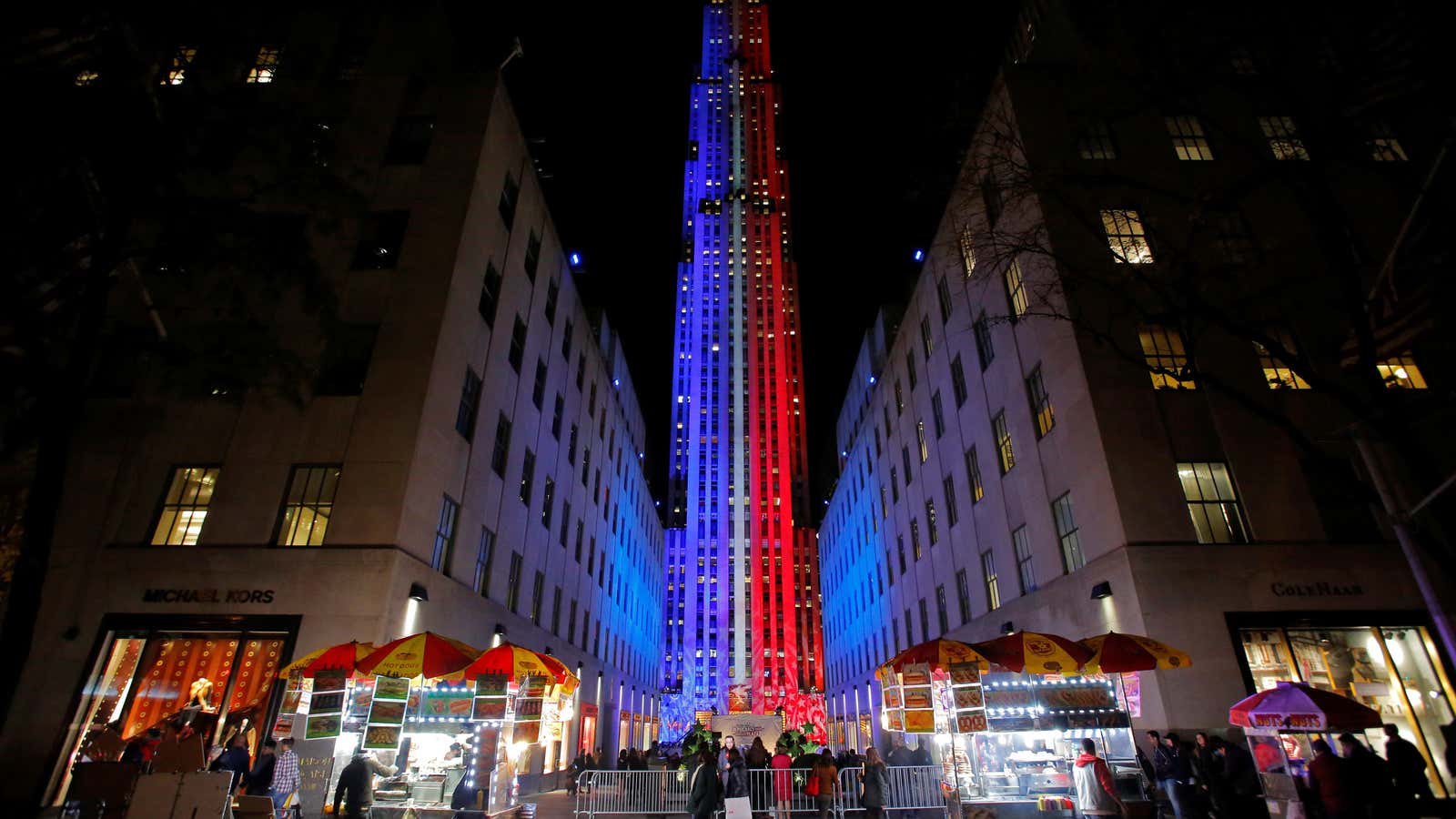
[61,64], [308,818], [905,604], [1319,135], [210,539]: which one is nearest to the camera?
[1319,135]

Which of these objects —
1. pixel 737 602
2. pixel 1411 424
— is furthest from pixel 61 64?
pixel 737 602

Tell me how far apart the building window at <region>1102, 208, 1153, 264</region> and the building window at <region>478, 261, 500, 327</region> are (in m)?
19.9

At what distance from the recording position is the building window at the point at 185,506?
56.6ft

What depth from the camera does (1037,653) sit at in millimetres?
13695

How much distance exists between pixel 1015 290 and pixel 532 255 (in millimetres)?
18532

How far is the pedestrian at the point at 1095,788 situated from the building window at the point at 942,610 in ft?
56.0

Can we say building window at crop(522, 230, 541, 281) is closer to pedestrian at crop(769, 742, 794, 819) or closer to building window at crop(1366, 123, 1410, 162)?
pedestrian at crop(769, 742, 794, 819)

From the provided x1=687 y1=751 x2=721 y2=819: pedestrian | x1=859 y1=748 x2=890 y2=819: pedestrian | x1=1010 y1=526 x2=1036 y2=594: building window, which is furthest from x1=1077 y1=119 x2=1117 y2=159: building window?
x1=687 y1=751 x2=721 y2=819: pedestrian

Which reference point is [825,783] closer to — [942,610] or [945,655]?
[945,655]

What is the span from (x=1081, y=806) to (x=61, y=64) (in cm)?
2459

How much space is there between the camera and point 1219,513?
17.5 m

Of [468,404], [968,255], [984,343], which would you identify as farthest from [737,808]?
[968,255]

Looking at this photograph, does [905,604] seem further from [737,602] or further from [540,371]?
[737,602]

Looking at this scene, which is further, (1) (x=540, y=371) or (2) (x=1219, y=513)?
(1) (x=540, y=371)
